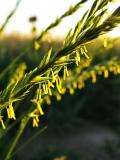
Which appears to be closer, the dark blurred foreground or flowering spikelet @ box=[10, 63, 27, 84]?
flowering spikelet @ box=[10, 63, 27, 84]

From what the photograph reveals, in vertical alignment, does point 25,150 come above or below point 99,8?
below

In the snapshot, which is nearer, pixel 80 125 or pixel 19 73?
pixel 19 73

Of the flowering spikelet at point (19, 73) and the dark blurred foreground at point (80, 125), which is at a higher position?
the flowering spikelet at point (19, 73)

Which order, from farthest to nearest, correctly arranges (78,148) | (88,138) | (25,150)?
(88,138), (78,148), (25,150)

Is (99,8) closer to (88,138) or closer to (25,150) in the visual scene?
(25,150)

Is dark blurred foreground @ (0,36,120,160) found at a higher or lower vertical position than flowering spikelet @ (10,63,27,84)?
lower

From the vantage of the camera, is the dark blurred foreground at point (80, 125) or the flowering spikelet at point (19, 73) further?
the dark blurred foreground at point (80, 125)

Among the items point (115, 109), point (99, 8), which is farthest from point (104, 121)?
point (99, 8)

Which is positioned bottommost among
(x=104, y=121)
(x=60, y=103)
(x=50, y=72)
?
(x=104, y=121)
